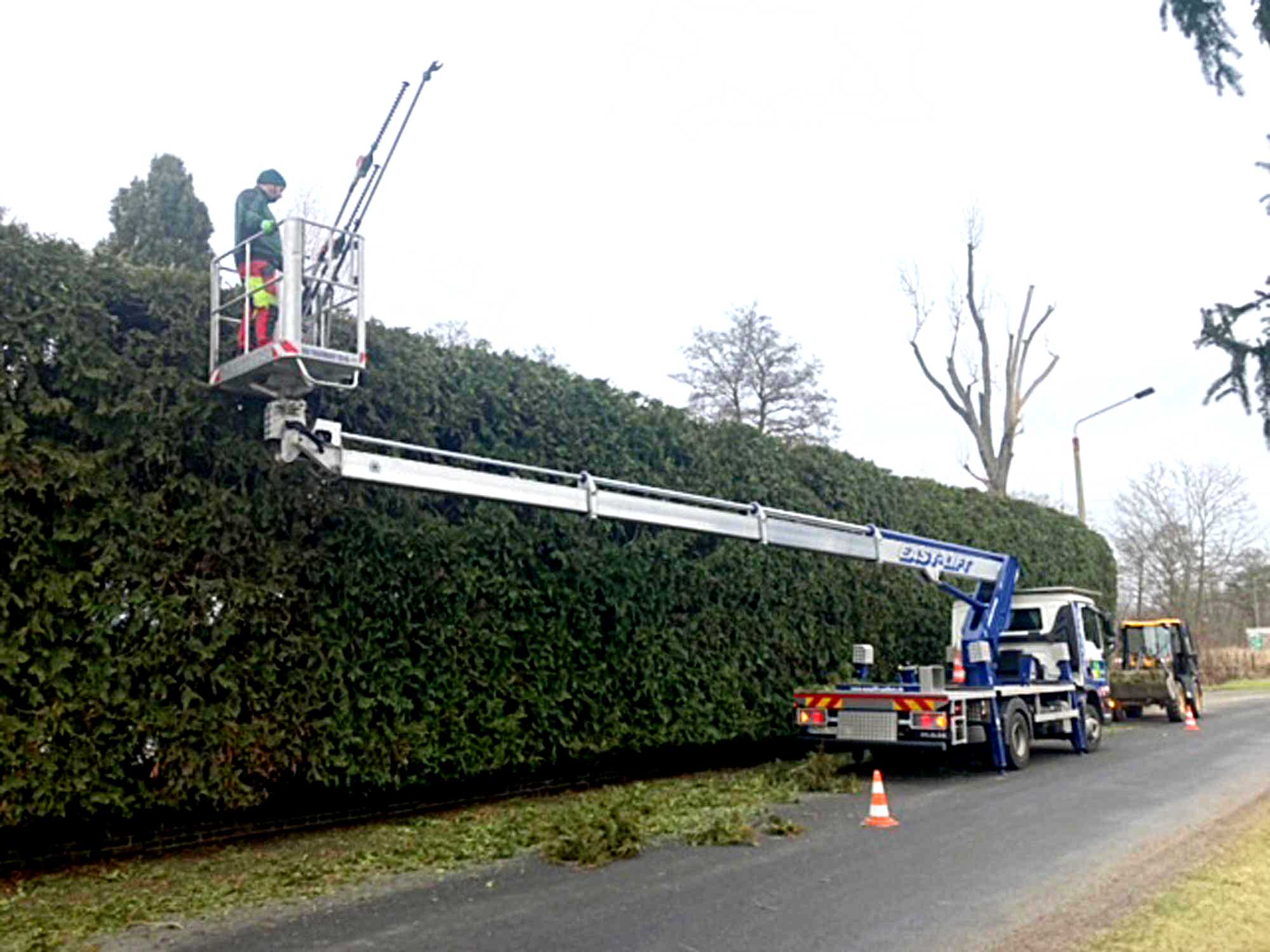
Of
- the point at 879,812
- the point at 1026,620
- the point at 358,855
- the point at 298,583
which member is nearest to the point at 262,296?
the point at 298,583

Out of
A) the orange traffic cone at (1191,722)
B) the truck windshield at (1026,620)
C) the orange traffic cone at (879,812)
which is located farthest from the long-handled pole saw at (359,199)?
the orange traffic cone at (1191,722)

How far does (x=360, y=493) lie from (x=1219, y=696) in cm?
3098

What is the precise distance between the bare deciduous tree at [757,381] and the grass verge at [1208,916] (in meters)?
28.1

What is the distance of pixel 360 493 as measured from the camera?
9891 mm

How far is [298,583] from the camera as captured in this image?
9.52 m

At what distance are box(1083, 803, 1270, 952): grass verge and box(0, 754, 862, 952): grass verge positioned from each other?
3402 millimetres

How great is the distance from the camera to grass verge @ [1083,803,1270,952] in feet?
19.6

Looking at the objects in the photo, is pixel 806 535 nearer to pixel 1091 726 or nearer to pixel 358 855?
pixel 358 855

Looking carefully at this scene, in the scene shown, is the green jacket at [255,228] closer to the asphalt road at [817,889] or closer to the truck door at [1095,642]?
the asphalt road at [817,889]

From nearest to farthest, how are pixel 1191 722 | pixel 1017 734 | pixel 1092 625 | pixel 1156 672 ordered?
pixel 1017 734 < pixel 1092 625 < pixel 1191 722 < pixel 1156 672

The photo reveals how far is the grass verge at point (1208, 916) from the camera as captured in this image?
19.6 ft

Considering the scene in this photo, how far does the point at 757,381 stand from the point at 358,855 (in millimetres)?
28911

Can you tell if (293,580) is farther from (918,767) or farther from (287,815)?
(918,767)

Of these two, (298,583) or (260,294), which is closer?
(260,294)
